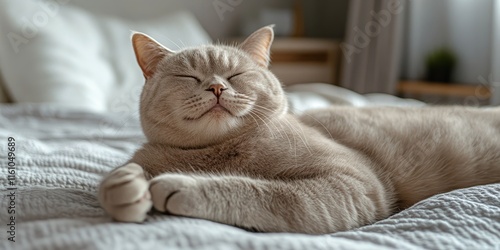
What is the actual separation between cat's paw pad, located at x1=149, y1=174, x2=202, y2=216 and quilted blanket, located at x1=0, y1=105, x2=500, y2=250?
0.05ft

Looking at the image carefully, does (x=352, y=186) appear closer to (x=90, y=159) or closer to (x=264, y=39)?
(x=264, y=39)

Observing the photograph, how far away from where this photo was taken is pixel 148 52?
42.1 inches

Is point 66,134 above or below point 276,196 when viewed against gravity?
below

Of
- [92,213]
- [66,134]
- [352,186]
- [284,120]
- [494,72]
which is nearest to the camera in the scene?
[92,213]

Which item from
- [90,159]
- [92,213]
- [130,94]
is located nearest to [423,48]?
[130,94]

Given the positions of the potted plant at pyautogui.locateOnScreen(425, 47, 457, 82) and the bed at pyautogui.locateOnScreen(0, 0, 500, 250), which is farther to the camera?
the potted plant at pyautogui.locateOnScreen(425, 47, 457, 82)

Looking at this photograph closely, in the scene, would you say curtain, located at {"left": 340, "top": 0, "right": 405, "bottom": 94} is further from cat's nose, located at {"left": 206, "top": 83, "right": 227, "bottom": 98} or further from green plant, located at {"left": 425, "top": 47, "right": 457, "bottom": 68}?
cat's nose, located at {"left": 206, "top": 83, "right": 227, "bottom": 98}

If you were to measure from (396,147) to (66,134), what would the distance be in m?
0.99

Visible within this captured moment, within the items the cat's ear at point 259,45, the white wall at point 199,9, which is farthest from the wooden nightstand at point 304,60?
the cat's ear at point 259,45

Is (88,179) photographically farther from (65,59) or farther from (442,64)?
(442,64)

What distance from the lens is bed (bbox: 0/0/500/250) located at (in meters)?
0.64

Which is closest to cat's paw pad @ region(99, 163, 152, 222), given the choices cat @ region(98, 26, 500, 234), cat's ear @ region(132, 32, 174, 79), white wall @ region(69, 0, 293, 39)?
cat @ region(98, 26, 500, 234)

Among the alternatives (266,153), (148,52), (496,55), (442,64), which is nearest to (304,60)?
(442,64)

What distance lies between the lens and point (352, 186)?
857 mm
